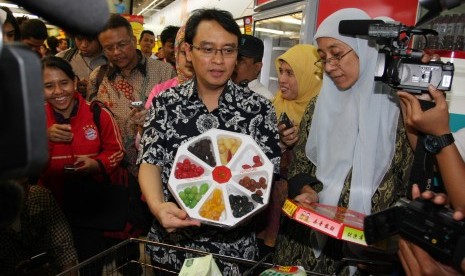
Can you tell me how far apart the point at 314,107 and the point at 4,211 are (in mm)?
1593

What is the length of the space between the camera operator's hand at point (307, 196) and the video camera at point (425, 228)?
38 centimetres

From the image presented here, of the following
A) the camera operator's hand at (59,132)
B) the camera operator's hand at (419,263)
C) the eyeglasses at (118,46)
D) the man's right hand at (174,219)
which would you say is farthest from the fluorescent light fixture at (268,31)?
the camera operator's hand at (419,263)

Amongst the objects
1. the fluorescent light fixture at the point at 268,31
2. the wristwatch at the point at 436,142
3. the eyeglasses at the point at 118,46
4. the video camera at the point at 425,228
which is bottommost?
the video camera at the point at 425,228

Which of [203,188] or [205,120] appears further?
[205,120]

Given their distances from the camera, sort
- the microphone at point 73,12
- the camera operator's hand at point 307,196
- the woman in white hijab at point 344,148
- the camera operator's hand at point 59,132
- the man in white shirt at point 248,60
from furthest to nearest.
Answer: 1. the man in white shirt at point 248,60
2. the camera operator's hand at point 59,132
3. the woman in white hijab at point 344,148
4. the camera operator's hand at point 307,196
5. the microphone at point 73,12

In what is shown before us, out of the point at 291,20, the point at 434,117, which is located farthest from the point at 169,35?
the point at 434,117

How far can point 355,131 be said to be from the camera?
173 centimetres

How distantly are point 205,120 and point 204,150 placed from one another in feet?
0.60

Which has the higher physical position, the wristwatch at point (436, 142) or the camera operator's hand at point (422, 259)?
the wristwatch at point (436, 142)

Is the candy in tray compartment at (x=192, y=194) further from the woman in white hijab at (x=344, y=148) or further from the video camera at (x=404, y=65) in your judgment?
the video camera at (x=404, y=65)

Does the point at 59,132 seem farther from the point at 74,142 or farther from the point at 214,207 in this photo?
the point at 214,207

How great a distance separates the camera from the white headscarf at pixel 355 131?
1.63 meters

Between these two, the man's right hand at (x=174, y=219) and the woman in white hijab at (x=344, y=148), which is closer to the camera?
the man's right hand at (x=174, y=219)

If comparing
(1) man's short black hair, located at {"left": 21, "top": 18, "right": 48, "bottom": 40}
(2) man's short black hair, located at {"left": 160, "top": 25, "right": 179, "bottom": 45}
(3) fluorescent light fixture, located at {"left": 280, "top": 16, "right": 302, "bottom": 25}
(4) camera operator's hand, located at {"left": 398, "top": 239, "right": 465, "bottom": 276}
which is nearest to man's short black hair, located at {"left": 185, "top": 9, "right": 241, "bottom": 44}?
(4) camera operator's hand, located at {"left": 398, "top": 239, "right": 465, "bottom": 276}
